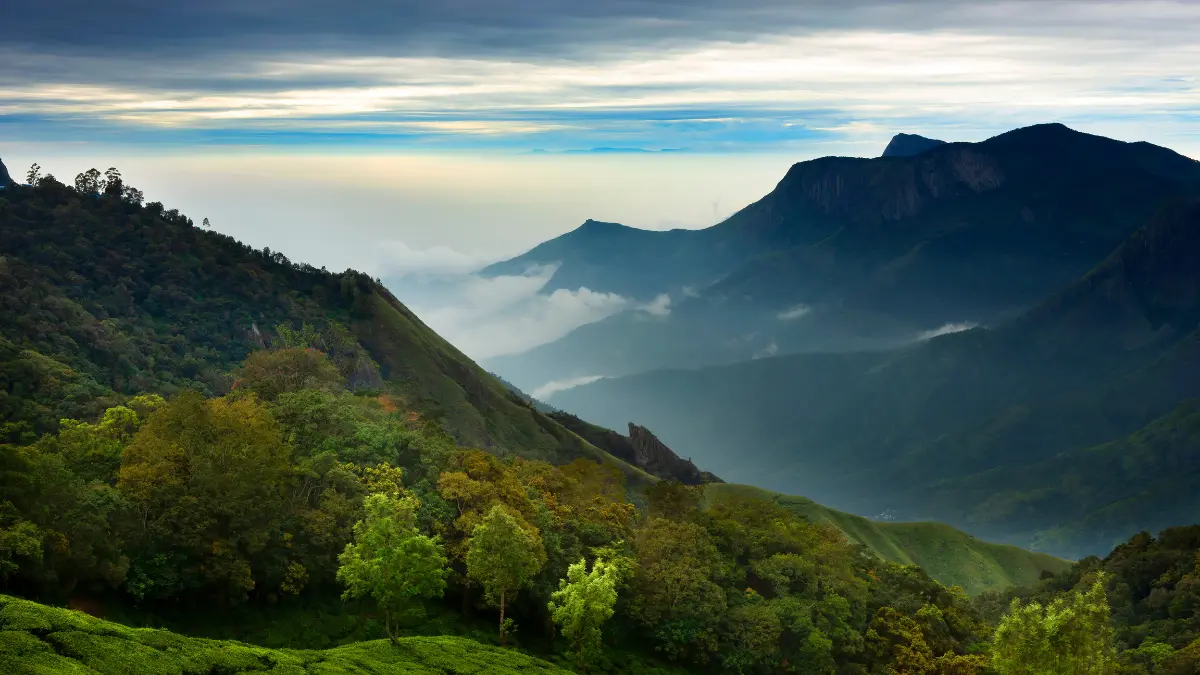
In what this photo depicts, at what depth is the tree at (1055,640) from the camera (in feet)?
195

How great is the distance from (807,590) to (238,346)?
147907 mm

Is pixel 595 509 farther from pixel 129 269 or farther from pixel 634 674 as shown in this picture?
pixel 129 269

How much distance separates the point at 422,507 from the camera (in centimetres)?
7331

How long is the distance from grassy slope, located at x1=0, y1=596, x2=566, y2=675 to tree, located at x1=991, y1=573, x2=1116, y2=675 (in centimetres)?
3098

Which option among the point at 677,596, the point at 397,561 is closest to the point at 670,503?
the point at 677,596

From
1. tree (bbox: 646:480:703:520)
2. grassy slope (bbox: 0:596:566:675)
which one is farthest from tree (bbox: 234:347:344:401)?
grassy slope (bbox: 0:596:566:675)

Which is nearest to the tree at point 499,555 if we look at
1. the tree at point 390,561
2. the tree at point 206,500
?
the tree at point 390,561

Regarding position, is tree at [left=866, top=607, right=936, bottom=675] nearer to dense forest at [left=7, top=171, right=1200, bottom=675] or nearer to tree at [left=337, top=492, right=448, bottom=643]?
dense forest at [left=7, top=171, right=1200, bottom=675]

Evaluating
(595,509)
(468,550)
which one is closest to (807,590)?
(595,509)

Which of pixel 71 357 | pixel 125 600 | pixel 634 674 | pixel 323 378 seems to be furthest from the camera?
pixel 71 357

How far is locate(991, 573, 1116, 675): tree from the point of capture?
59312 millimetres

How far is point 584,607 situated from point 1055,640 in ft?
101

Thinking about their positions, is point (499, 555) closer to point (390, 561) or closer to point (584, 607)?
point (584, 607)

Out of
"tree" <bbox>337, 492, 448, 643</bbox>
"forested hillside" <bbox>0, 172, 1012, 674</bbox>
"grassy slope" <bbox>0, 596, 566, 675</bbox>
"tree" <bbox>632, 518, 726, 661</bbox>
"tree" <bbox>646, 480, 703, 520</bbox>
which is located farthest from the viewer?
"tree" <bbox>646, 480, 703, 520</bbox>
